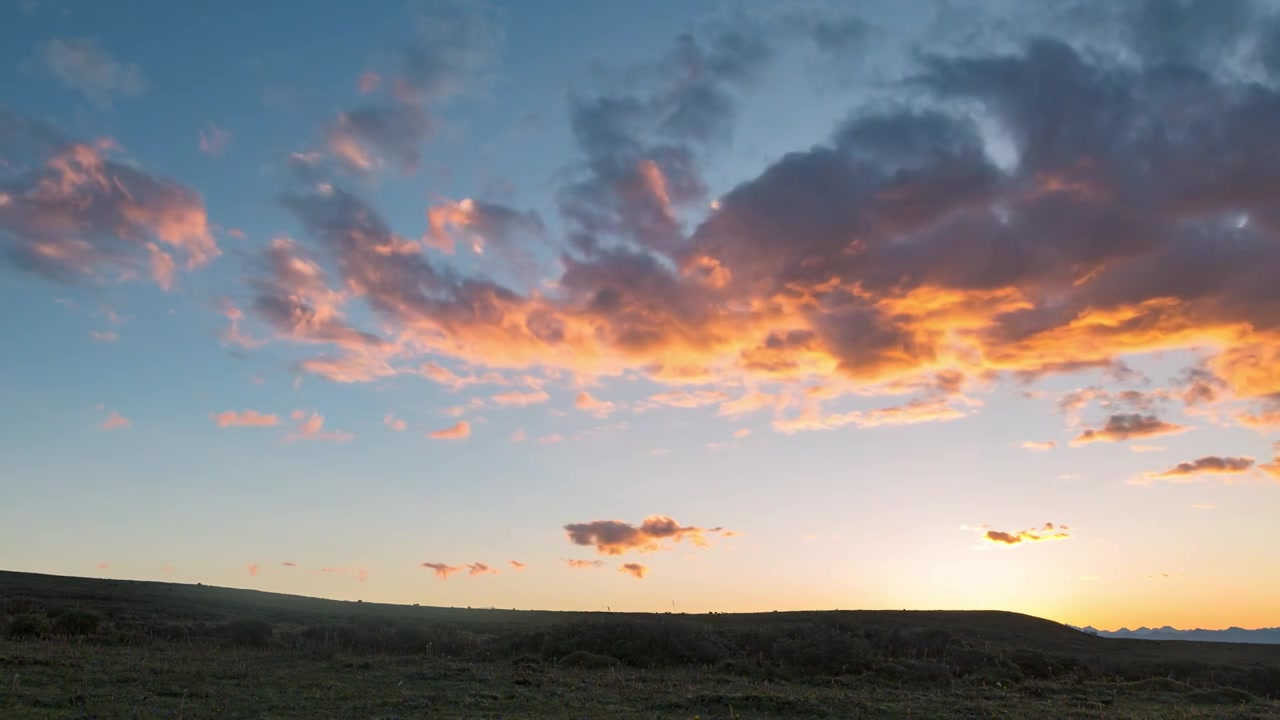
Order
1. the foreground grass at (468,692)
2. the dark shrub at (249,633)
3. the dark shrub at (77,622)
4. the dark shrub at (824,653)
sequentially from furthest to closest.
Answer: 1. the dark shrub at (77,622)
2. the dark shrub at (249,633)
3. the dark shrub at (824,653)
4. the foreground grass at (468,692)

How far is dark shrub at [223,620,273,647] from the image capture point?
46.6m

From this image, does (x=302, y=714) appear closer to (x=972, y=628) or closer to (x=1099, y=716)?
(x=1099, y=716)

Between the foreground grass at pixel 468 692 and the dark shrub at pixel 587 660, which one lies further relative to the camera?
the dark shrub at pixel 587 660

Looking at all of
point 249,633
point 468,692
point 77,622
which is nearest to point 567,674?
point 468,692

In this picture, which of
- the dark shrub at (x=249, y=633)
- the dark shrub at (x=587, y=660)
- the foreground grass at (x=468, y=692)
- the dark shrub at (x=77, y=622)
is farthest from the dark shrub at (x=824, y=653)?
the dark shrub at (x=77, y=622)

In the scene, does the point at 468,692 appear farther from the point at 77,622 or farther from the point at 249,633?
the point at 77,622

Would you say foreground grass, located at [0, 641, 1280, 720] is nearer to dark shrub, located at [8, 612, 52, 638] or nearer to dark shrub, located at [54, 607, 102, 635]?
dark shrub, located at [8, 612, 52, 638]

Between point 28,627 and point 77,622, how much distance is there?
3418 millimetres

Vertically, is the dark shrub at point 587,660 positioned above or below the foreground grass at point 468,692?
below

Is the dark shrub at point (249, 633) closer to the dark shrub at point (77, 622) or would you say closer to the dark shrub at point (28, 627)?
the dark shrub at point (77, 622)

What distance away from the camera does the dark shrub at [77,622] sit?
4758 centimetres

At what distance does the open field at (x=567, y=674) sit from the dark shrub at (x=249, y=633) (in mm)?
127

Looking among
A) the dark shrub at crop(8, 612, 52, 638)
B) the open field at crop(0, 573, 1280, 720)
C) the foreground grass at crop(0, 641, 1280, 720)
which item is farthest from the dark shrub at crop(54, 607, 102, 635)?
the foreground grass at crop(0, 641, 1280, 720)

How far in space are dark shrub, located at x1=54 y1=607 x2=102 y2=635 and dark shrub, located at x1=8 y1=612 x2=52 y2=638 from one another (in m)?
0.73
